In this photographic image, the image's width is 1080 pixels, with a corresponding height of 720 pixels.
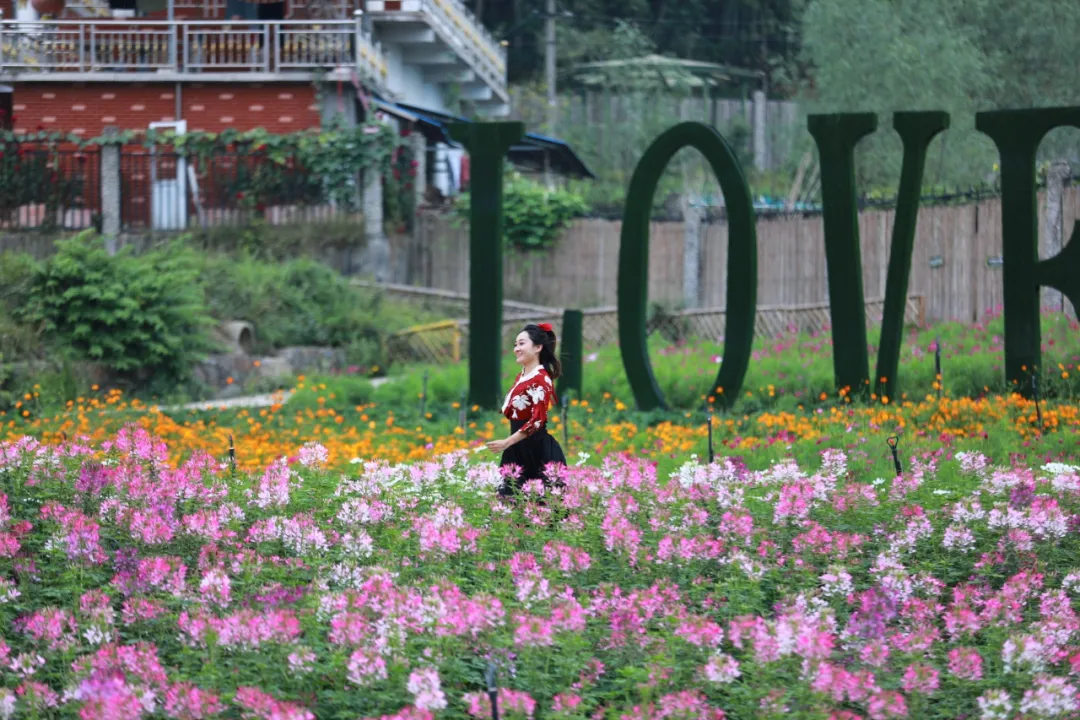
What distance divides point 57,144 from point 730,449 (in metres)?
15.6

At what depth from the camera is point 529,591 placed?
5.46 metres

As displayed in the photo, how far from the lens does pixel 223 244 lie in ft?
71.1

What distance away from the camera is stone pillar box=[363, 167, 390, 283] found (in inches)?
891

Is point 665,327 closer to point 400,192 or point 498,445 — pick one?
point 400,192

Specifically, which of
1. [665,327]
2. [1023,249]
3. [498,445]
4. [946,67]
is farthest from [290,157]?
[498,445]

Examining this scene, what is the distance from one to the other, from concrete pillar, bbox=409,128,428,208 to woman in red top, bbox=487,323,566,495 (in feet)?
53.0

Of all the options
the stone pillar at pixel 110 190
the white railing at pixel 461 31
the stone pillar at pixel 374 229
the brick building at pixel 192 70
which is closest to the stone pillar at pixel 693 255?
the stone pillar at pixel 374 229

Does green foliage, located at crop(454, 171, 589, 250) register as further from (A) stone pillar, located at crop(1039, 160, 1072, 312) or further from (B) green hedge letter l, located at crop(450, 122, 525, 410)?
(B) green hedge letter l, located at crop(450, 122, 525, 410)

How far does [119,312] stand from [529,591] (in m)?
10.3

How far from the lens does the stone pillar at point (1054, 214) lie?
16078 mm

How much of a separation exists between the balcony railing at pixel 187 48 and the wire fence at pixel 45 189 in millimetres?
2787

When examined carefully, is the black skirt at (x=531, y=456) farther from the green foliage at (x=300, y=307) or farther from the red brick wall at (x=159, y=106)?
the red brick wall at (x=159, y=106)

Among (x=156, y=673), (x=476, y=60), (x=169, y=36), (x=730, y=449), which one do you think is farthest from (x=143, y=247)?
(x=156, y=673)

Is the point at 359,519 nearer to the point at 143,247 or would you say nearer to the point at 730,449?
the point at 730,449
